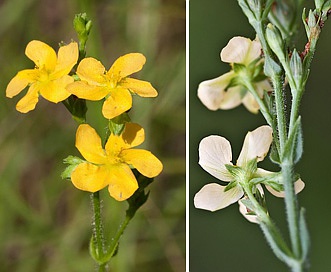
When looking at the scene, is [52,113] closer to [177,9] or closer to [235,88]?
[177,9]

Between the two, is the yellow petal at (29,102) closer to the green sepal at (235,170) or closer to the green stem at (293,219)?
the green sepal at (235,170)

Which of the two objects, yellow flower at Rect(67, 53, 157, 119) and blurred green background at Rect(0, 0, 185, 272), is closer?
yellow flower at Rect(67, 53, 157, 119)

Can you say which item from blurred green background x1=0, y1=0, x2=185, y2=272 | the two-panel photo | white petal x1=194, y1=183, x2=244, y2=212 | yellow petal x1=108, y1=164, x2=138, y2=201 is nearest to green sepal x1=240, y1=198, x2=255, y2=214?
the two-panel photo

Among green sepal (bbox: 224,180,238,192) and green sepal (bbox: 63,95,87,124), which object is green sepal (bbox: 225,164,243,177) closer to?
green sepal (bbox: 224,180,238,192)

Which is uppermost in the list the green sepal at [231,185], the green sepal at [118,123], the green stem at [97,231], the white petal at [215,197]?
the green sepal at [118,123]

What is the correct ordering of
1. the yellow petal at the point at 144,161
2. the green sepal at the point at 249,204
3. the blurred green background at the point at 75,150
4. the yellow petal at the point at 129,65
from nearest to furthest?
1. the green sepal at the point at 249,204
2. the yellow petal at the point at 144,161
3. the yellow petal at the point at 129,65
4. the blurred green background at the point at 75,150

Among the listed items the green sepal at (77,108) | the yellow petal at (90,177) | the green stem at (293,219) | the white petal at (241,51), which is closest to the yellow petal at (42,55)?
the green sepal at (77,108)

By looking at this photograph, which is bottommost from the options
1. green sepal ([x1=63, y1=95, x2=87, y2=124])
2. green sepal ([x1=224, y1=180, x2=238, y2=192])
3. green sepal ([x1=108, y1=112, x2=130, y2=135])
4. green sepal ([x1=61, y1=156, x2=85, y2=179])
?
green sepal ([x1=224, y1=180, x2=238, y2=192])

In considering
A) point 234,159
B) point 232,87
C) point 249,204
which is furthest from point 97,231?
point 234,159
